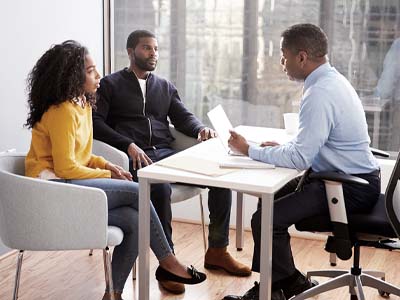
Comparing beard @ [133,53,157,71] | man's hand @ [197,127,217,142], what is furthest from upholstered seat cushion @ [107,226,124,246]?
beard @ [133,53,157,71]

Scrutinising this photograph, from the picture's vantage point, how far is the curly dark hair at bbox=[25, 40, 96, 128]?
10.3 feet

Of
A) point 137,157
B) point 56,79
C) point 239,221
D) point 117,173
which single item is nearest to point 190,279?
point 117,173

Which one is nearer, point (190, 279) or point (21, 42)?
point (190, 279)

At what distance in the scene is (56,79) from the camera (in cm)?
320

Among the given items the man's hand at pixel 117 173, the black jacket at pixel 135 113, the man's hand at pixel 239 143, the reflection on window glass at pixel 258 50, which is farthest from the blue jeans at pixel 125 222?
the reflection on window glass at pixel 258 50

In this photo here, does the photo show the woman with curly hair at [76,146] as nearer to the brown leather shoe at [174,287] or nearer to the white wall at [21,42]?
the brown leather shoe at [174,287]

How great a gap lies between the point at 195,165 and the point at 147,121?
0.93m

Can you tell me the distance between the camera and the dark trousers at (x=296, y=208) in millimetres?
3137

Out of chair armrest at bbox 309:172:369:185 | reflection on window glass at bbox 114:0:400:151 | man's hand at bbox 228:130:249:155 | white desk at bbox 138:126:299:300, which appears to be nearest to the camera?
white desk at bbox 138:126:299:300

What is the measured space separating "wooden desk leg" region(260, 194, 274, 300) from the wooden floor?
0.60 m

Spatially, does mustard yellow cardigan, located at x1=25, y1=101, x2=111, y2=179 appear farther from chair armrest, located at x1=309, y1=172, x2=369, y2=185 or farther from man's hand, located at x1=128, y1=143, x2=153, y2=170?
chair armrest, located at x1=309, y1=172, x2=369, y2=185

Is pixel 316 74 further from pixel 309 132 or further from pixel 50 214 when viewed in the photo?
pixel 50 214

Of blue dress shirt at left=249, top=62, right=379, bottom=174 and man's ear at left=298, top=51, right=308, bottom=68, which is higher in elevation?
man's ear at left=298, top=51, right=308, bottom=68

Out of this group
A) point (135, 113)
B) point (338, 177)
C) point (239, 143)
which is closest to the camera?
point (338, 177)
